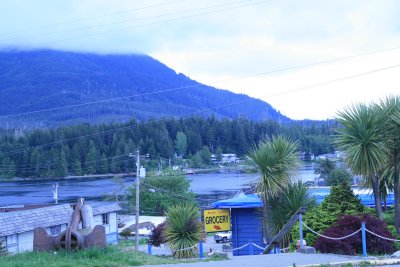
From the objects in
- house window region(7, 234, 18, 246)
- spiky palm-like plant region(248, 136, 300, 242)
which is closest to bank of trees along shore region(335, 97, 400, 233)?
spiky palm-like plant region(248, 136, 300, 242)

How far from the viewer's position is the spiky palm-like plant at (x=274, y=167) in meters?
17.1

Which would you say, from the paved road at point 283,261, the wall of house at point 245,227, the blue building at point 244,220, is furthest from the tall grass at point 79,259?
the wall of house at point 245,227

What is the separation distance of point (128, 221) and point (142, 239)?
11.5m

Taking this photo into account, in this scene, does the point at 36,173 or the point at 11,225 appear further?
the point at 36,173

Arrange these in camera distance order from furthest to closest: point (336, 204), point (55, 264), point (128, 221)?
point (128, 221) → point (336, 204) → point (55, 264)

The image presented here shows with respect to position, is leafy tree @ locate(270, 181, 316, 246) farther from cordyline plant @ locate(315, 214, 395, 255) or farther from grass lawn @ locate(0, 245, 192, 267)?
grass lawn @ locate(0, 245, 192, 267)

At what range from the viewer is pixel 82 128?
314 ft

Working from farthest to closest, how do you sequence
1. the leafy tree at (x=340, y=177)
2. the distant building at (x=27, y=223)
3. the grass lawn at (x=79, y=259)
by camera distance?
the distant building at (x=27, y=223), the leafy tree at (x=340, y=177), the grass lawn at (x=79, y=259)

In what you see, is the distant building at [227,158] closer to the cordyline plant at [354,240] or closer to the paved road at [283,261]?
the cordyline plant at [354,240]

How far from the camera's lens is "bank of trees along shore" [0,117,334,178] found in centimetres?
8069

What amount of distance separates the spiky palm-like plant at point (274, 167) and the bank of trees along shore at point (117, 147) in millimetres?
59142

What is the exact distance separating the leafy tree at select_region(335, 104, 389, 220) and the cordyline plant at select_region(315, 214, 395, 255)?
2236 mm

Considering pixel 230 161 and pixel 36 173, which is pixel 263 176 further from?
pixel 36 173

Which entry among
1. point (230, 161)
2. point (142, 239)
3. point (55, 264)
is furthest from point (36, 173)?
point (55, 264)
